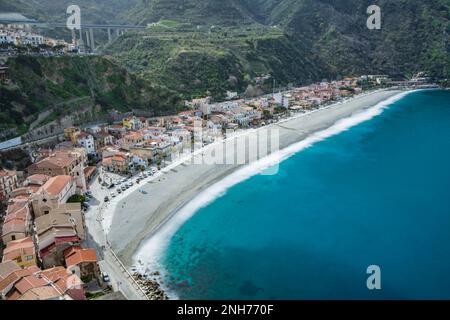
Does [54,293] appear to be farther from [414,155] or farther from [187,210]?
[414,155]

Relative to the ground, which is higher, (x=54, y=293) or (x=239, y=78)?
(x=239, y=78)

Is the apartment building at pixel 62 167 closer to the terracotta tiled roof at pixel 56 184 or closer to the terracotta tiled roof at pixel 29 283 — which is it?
the terracotta tiled roof at pixel 56 184

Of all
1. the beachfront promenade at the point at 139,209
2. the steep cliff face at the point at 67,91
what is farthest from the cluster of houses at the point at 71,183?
the steep cliff face at the point at 67,91

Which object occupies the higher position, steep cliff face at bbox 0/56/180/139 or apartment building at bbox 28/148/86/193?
steep cliff face at bbox 0/56/180/139

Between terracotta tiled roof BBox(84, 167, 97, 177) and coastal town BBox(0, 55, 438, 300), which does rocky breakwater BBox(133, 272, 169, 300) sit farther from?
terracotta tiled roof BBox(84, 167, 97, 177)

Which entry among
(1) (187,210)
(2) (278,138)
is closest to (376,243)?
(1) (187,210)

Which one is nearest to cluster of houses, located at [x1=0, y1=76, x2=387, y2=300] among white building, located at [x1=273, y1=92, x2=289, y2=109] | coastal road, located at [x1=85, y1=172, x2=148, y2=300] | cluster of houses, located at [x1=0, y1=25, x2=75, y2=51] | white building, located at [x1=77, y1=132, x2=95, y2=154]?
white building, located at [x1=77, y1=132, x2=95, y2=154]
